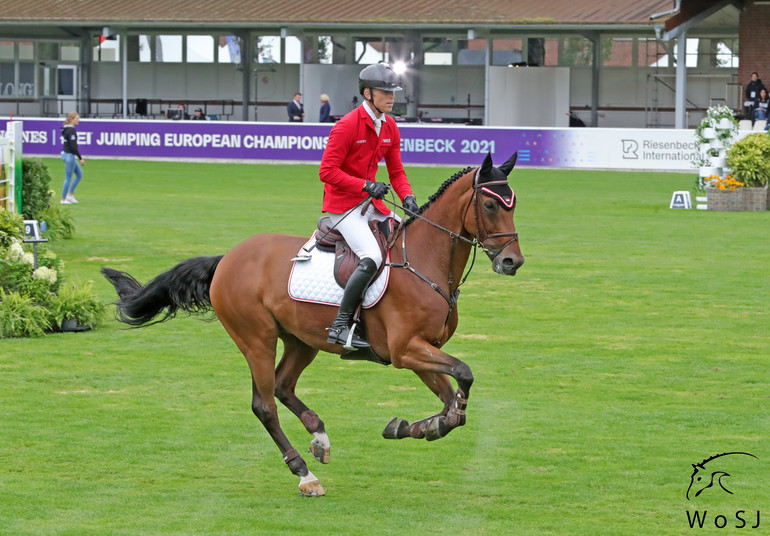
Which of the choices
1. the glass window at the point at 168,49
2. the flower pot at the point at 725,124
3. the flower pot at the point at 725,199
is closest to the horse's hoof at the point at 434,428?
the flower pot at the point at 725,199

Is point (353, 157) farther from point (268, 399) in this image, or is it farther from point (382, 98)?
point (268, 399)

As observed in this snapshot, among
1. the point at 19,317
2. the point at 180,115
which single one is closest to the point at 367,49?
the point at 180,115

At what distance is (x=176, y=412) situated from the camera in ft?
33.2

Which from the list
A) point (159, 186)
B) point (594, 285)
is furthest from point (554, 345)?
point (159, 186)

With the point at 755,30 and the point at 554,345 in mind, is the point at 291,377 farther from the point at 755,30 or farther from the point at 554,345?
the point at 755,30

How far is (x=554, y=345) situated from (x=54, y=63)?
44.9 m

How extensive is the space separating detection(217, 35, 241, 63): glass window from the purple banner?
13.7m

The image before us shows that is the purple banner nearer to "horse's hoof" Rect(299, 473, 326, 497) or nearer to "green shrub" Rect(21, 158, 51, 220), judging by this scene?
"green shrub" Rect(21, 158, 51, 220)

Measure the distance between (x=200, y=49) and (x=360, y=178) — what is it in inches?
1823

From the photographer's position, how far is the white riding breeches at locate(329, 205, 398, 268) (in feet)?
26.3

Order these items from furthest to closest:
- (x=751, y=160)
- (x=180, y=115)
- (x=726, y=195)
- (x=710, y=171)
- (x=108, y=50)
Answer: (x=108, y=50) → (x=180, y=115) → (x=710, y=171) → (x=726, y=195) → (x=751, y=160)

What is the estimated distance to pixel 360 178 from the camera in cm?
835

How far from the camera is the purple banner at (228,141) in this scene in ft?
122

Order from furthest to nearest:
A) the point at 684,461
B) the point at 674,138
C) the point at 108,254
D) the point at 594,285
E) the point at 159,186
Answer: the point at 674,138, the point at 159,186, the point at 108,254, the point at 594,285, the point at 684,461
